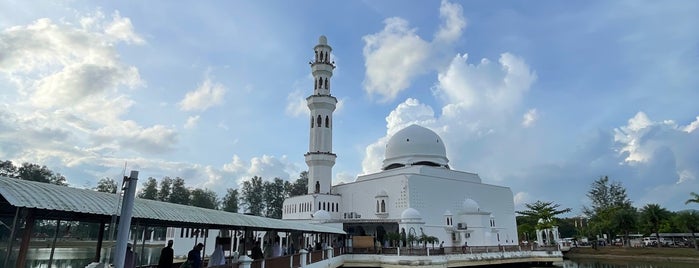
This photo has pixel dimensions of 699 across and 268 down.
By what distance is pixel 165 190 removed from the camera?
52969mm

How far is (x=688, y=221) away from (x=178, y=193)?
182 feet

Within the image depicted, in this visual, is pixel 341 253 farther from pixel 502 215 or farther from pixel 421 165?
pixel 502 215

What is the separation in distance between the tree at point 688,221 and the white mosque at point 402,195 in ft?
46.8

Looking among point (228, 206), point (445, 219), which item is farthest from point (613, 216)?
point (228, 206)

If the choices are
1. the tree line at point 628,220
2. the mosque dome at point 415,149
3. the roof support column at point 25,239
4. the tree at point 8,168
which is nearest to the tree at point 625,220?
the tree line at point 628,220

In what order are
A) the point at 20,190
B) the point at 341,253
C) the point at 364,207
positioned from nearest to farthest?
the point at 20,190, the point at 341,253, the point at 364,207

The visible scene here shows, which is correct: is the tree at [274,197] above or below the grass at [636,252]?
above

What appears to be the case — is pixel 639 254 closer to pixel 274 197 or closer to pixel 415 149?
pixel 415 149

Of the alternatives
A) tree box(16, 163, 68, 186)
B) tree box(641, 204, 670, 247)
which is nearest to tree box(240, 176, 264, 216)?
tree box(16, 163, 68, 186)

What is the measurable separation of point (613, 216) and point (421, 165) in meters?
21.6

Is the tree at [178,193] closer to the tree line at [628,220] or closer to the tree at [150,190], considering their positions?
the tree at [150,190]

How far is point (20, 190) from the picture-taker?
6012 mm

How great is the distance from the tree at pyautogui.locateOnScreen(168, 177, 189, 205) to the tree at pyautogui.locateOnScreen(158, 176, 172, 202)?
1.59 feet

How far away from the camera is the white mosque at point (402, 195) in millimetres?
31609
